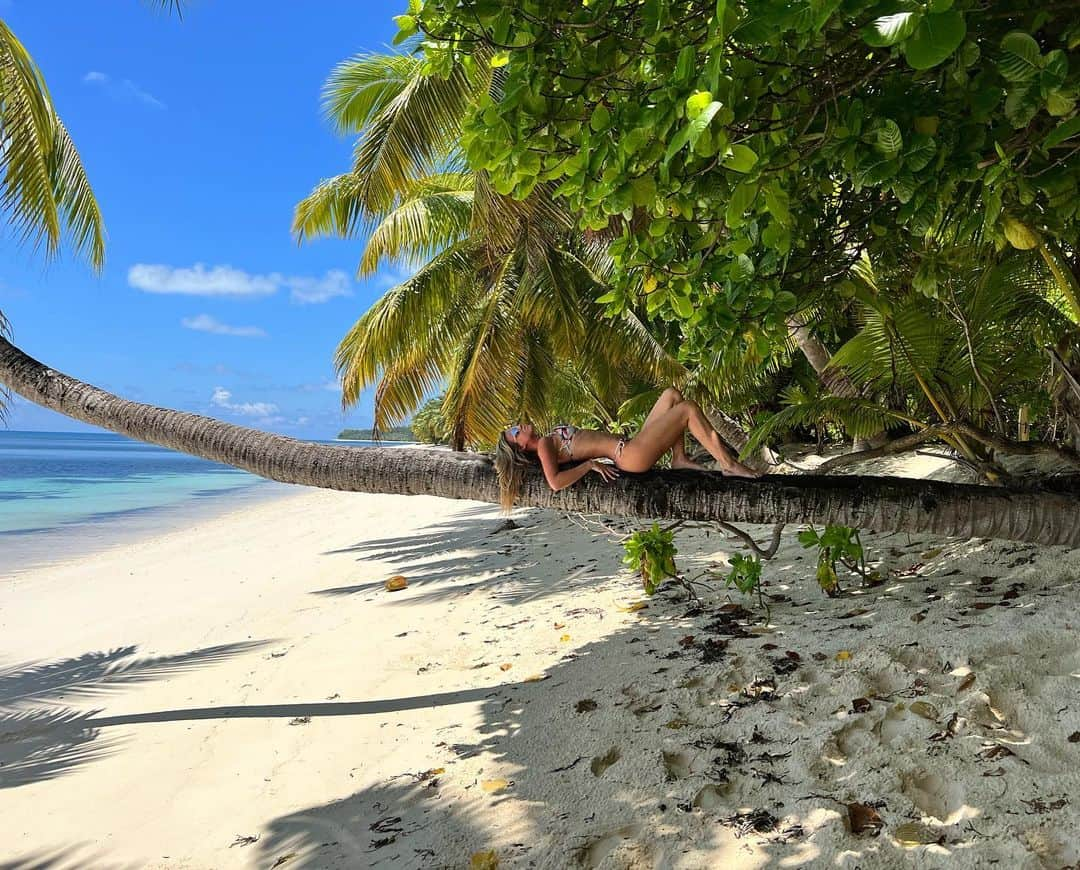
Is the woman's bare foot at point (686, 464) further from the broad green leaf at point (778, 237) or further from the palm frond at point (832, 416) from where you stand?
the broad green leaf at point (778, 237)

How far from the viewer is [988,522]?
370 centimetres

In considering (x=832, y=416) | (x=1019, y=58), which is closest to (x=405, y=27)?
(x=1019, y=58)

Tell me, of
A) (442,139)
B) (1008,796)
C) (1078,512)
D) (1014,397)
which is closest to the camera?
(1008,796)

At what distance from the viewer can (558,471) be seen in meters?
3.71

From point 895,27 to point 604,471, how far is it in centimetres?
249

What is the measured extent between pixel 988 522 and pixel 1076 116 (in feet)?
7.49

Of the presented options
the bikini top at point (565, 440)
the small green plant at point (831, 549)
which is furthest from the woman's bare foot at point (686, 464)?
the small green plant at point (831, 549)

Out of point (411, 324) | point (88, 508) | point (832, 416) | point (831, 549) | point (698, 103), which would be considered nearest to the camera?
point (698, 103)

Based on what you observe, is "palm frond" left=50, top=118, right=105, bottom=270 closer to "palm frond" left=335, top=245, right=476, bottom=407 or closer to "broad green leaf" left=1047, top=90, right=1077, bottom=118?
"palm frond" left=335, top=245, right=476, bottom=407

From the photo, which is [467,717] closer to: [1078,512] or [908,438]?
[908,438]

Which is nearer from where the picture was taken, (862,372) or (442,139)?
(862,372)

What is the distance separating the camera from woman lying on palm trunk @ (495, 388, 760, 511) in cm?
370

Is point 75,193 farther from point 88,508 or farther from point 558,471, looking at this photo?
point 88,508

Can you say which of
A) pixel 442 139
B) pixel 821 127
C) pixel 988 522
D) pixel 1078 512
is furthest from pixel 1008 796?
pixel 442 139
